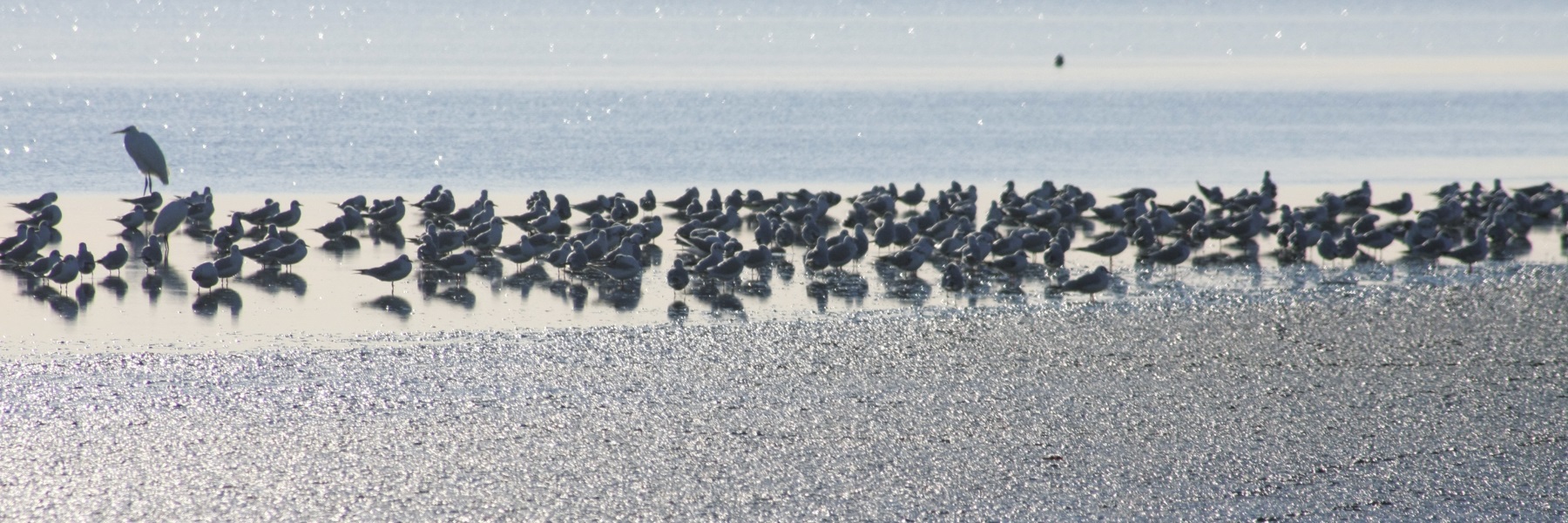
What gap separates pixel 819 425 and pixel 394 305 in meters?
4.87

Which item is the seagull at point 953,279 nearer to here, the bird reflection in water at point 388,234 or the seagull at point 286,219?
the bird reflection in water at point 388,234

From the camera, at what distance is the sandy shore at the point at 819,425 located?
7.23 meters

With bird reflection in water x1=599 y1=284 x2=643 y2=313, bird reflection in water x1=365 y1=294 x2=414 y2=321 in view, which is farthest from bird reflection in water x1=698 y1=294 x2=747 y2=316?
bird reflection in water x1=365 y1=294 x2=414 y2=321

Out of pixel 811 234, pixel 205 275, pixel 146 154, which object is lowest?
pixel 205 275

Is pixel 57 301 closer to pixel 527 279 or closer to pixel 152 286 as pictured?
pixel 152 286

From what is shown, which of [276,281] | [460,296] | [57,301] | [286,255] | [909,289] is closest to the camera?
[57,301]

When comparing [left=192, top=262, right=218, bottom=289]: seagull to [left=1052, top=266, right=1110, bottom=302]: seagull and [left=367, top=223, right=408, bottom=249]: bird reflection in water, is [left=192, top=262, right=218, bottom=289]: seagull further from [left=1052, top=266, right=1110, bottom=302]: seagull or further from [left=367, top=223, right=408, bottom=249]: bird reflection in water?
[left=1052, top=266, right=1110, bottom=302]: seagull

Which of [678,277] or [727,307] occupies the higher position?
[678,277]

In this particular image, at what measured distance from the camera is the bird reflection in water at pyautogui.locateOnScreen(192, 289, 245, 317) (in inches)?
464

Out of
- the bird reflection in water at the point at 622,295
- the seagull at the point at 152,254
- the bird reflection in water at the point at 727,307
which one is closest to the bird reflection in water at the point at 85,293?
the seagull at the point at 152,254

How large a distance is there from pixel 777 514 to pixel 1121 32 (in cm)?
9457

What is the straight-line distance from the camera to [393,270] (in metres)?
13.3

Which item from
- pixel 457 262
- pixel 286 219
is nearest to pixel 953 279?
pixel 457 262

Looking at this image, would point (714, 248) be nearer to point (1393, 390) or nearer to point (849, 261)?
point (849, 261)
